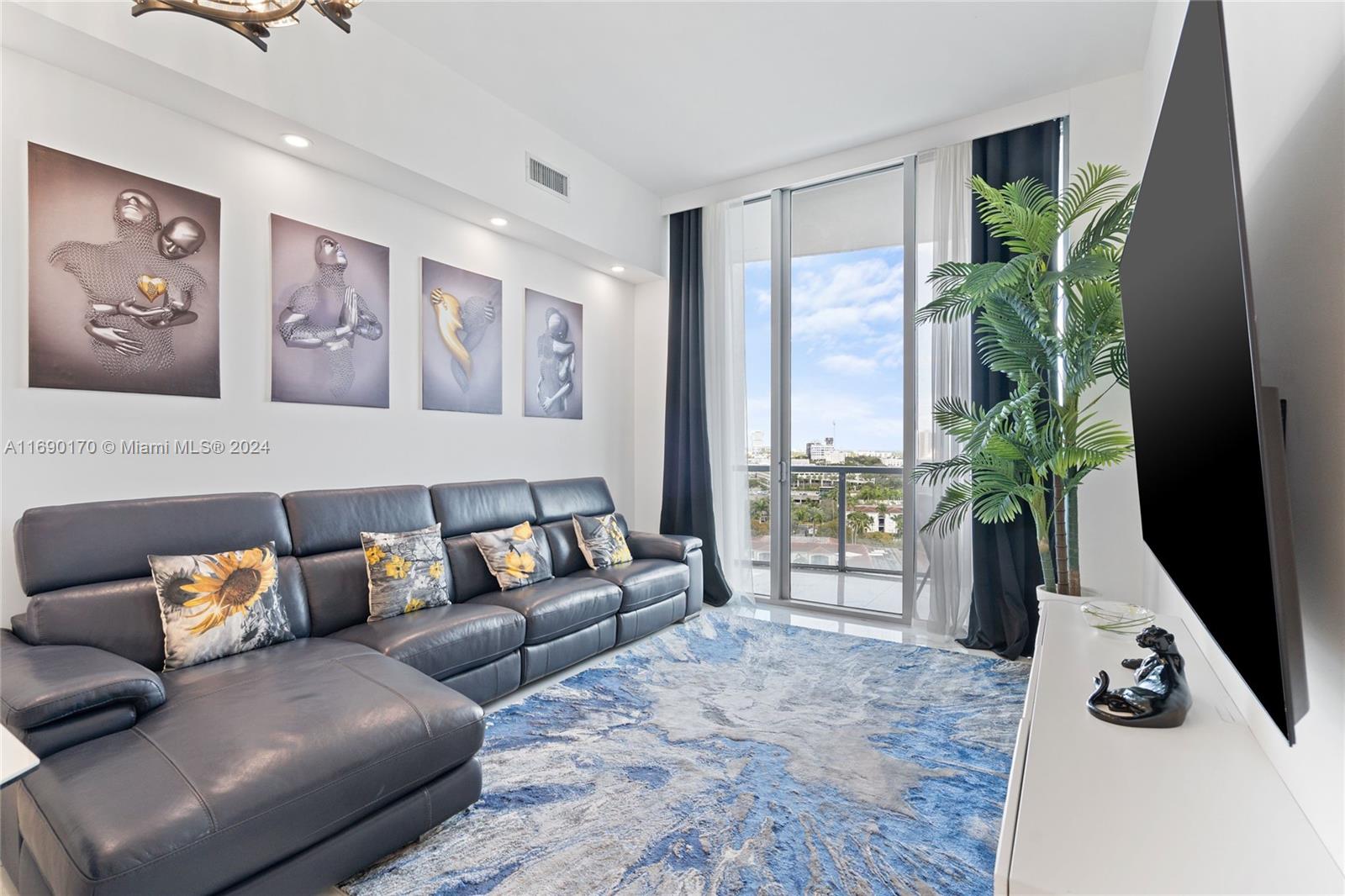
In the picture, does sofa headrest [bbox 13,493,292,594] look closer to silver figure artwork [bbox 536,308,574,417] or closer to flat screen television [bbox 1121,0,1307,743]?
silver figure artwork [bbox 536,308,574,417]

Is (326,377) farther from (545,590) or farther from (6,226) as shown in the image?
(545,590)

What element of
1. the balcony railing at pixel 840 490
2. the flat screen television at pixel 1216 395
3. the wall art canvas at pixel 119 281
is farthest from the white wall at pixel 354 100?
the flat screen television at pixel 1216 395

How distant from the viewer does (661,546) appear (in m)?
4.20

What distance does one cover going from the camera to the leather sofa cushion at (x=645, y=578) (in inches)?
143

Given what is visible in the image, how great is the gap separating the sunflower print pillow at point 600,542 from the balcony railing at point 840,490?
125 cm

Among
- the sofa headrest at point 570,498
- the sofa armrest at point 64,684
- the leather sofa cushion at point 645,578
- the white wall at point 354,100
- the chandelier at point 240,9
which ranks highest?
the white wall at point 354,100

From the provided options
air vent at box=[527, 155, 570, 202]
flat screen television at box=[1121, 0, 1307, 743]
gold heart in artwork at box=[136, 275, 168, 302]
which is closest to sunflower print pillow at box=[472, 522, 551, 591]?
gold heart in artwork at box=[136, 275, 168, 302]

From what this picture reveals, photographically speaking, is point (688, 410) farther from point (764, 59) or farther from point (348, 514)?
point (348, 514)

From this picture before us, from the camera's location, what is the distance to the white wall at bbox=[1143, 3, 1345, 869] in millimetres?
856

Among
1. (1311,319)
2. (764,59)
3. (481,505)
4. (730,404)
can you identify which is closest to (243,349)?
(481,505)

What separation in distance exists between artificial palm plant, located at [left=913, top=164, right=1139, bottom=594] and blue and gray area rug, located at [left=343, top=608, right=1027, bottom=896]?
3.09ft

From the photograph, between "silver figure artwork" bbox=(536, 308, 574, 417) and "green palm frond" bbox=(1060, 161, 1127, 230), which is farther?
"silver figure artwork" bbox=(536, 308, 574, 417)

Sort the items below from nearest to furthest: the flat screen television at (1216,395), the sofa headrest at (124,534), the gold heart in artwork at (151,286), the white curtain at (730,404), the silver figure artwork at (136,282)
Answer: the flat screen television at (1216,395)
the sofa headrest at (124,534)
the silver figure artwork at (136,282)
the gold heart in artwork at (151,286)
the white curtain at (730,404)

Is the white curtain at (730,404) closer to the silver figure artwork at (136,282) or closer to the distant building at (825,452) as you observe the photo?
the distant building at (825,452)
